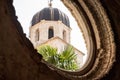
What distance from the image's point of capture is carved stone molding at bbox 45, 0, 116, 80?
2.81 m

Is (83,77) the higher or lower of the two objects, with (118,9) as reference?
lower

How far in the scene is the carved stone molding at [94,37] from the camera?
2813mm

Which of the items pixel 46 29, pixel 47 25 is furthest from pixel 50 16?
pixel 46 29

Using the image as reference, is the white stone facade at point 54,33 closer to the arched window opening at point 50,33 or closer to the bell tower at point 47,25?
the bell tower at point 47,25

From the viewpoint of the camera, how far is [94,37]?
10.2ft

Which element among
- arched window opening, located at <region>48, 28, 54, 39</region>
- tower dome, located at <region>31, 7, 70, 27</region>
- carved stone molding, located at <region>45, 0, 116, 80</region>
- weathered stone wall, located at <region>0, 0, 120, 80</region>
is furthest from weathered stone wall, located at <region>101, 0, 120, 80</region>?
arched window opening, located at <region>48, 28, 54, 39</region>

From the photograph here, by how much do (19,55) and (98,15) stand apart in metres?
0.96

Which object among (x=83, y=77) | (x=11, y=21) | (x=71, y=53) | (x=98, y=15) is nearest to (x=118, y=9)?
(x=98, y=15)

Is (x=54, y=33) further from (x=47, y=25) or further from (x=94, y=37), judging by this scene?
(x=94, y=37)

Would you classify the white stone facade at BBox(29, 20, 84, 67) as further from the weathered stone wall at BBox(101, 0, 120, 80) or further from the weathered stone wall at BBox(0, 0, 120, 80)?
the weathered stone wall at BBox(0, 0, 120, 80)

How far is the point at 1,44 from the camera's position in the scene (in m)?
Result: 2.17

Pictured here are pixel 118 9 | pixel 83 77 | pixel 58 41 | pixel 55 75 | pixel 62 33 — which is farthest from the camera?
pixel 62 33

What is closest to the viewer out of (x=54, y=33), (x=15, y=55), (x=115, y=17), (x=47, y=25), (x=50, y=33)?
(x=15, y=55)

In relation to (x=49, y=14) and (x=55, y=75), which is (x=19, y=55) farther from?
(x=49, y=14)
